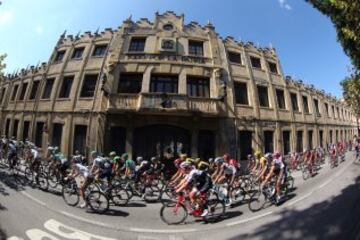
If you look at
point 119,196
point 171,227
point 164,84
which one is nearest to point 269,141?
point 164,84

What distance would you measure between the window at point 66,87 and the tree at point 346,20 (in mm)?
16584

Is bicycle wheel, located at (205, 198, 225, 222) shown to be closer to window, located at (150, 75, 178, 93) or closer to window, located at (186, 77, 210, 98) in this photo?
window, located at (186, 77, 210, 98)

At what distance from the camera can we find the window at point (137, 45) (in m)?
18.3

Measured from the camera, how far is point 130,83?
56.0 feet

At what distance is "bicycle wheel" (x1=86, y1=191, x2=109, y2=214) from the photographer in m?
8.48

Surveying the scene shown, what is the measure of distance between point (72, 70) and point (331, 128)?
29.2m

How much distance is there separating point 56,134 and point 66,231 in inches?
503

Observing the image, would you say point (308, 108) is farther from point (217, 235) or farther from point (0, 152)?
point (0, 152)

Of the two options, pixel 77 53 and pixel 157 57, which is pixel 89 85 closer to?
pixel 77 53

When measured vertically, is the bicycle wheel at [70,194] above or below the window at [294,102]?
below

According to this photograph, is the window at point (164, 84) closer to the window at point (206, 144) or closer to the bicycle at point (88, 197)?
the window at point (206, 144)

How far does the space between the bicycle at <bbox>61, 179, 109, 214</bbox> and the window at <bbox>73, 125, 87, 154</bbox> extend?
724 centimetres

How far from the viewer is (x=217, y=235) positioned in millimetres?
6539

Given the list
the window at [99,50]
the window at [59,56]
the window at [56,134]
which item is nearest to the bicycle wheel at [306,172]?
the window at [99,50]
